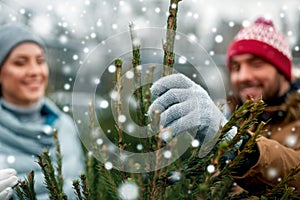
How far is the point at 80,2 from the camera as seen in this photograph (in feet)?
11.3

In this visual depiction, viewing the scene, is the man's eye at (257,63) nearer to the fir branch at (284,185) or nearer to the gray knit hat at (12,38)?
the gray knit hat at (12,38)

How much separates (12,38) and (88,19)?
129 centimetres

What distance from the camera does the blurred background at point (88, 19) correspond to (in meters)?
2.84

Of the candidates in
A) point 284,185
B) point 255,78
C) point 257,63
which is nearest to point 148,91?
point 284,185

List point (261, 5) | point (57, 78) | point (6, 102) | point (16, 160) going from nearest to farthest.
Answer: point (16, 160)
point (6, 102)
point (57, 78)
point (261, 5)

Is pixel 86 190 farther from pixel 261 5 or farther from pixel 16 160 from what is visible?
pixel 261 5

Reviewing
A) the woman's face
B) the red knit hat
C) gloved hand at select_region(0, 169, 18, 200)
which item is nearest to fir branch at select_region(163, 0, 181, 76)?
gloved hand at select_region(0, 169, 18, 200)

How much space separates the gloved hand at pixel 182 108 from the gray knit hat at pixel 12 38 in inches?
63.4

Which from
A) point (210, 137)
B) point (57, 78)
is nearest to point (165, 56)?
point (210, 137)

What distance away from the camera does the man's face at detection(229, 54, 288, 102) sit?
190cm

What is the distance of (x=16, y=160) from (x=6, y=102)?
315 millimetres

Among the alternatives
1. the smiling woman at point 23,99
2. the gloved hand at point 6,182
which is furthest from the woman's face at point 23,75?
the gloved hand at point 6,182

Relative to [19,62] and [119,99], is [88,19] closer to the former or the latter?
[19,62]

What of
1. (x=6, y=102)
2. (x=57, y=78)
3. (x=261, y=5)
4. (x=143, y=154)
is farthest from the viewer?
(x=261, y=5)
